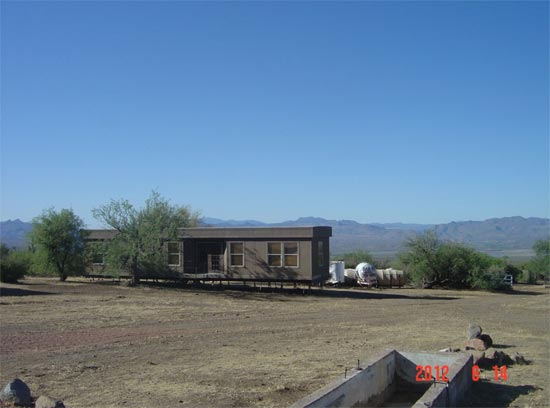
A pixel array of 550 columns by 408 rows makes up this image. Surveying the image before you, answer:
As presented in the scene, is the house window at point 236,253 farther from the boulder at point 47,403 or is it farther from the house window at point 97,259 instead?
the boulder at point 47,403

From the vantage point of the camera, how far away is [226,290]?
3028 cm

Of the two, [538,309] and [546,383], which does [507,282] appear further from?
[546,383]

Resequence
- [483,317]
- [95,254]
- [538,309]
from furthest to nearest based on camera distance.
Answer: [95,254], [538,309], [483,317]

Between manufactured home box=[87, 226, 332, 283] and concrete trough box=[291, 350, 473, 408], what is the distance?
19148mm

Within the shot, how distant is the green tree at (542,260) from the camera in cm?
4772

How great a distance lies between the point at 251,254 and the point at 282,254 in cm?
186

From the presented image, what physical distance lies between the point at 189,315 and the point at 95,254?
1653 centimetres

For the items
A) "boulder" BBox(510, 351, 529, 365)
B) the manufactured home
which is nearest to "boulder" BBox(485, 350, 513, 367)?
"boulder" BBox(510, 351, 529, 365)

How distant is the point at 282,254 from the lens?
98.9 ft

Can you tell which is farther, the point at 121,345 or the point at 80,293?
the point at 80,293

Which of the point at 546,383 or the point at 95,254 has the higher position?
the point at 95,254

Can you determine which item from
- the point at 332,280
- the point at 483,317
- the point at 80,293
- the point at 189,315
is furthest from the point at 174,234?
the point at 483,317

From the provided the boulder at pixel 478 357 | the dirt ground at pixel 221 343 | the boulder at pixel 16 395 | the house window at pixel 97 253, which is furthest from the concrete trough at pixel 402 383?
the house window at pixel 97 253
